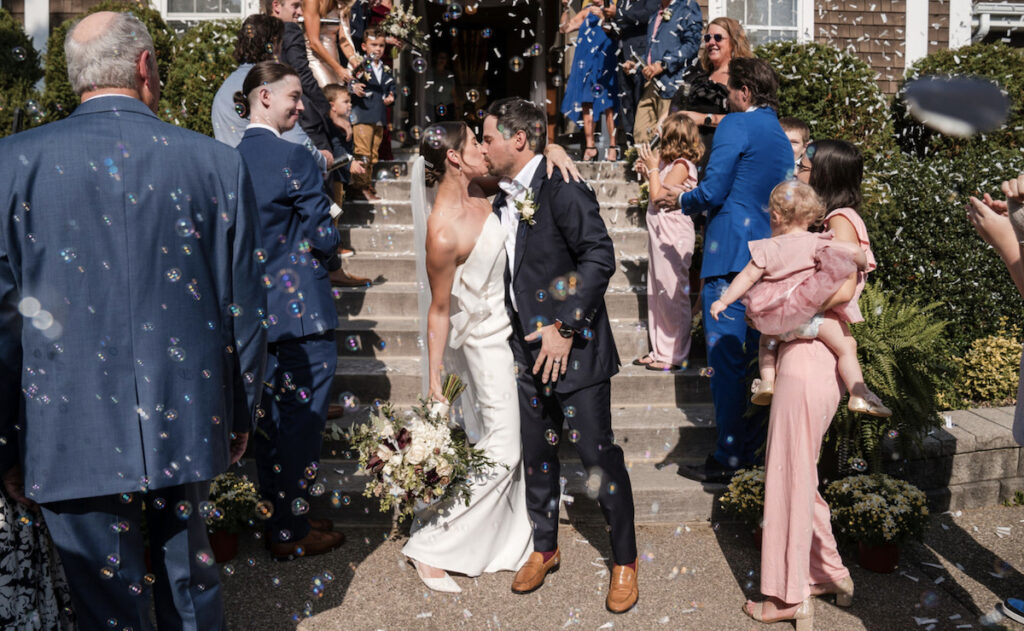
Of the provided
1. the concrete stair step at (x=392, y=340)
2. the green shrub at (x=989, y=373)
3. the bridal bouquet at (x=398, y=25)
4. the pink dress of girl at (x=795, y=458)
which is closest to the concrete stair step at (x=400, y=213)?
the concrete stair step at (x=392, y=340)

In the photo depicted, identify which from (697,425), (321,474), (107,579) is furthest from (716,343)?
(107,579)

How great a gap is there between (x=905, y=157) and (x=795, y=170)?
476 centimetres

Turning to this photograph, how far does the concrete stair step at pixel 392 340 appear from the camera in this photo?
645 centimetres

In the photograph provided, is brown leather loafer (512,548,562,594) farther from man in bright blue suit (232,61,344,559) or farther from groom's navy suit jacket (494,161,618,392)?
man in bright blue suit (232,61,344,559)

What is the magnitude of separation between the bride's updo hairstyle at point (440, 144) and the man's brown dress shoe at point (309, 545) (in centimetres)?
196

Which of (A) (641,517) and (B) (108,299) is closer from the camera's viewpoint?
(B) (108,299)

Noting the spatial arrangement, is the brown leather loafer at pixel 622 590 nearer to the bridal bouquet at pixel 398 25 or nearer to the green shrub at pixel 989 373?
the green shrub at pixel 989 373

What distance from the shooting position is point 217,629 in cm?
290

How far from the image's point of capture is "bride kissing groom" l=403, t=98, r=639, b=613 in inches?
155

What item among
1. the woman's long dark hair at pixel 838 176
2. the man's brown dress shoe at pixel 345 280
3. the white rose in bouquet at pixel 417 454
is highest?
the woman's long dark hair at pixel 838 176

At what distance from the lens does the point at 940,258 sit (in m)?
7.35

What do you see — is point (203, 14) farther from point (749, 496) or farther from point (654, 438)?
point (749, 496)

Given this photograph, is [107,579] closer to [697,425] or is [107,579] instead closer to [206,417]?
[206,417]

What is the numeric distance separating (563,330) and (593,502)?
1.44 meters
